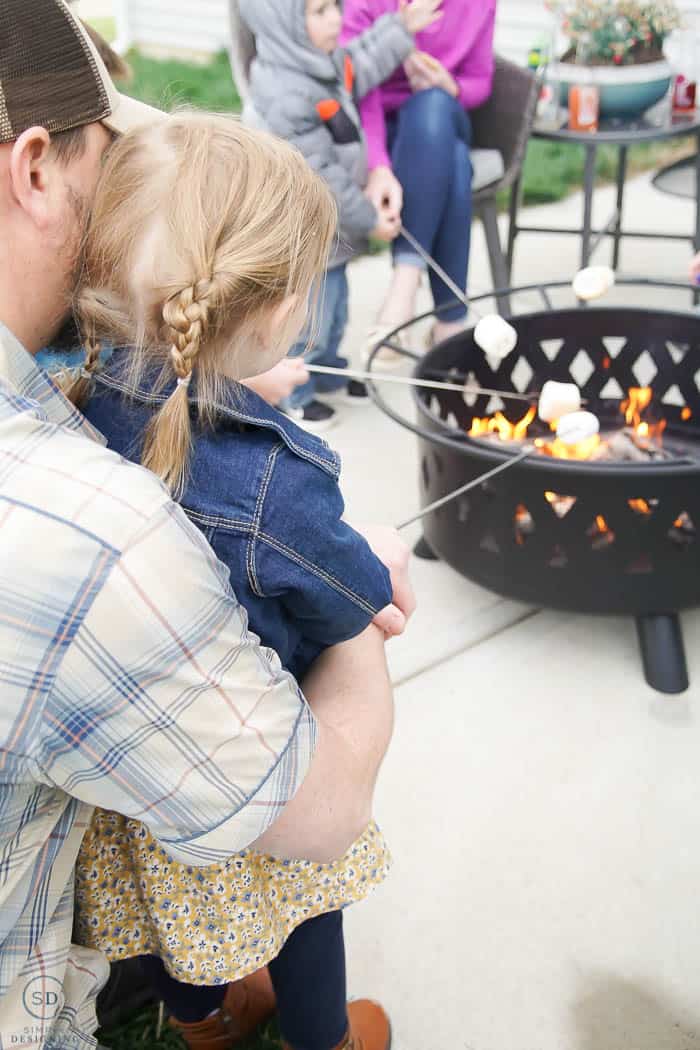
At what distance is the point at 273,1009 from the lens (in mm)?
1459

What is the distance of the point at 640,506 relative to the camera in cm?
192

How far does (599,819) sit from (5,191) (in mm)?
1470

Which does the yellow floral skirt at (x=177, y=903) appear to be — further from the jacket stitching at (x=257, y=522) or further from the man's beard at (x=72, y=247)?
the man's beard at (x=72, y=247)

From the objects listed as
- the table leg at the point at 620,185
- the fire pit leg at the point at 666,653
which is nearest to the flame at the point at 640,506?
the fire pit leg at the point at 666,653

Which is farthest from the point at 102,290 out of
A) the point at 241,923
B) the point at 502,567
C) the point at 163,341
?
the point at 502,567

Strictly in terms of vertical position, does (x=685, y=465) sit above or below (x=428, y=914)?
above

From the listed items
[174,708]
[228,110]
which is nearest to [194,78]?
[228,110]

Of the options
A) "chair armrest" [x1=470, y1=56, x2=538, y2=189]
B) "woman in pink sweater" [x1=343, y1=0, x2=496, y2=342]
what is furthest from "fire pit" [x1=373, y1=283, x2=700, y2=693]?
"chair armrest" [x1=470, y1=56, x2=538, y2=189]

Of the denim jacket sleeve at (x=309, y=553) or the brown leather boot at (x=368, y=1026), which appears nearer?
the denim jacket sleeve at (x=309, y=553)

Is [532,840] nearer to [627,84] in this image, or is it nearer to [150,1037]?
[150,1037]

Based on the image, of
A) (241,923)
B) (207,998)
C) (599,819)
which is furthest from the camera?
(599,819)

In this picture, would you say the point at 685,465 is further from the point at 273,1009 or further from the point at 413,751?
the point at 273,1009

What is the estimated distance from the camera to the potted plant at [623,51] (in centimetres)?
360

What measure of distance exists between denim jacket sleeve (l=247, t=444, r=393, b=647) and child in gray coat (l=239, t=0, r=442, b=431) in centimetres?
187
